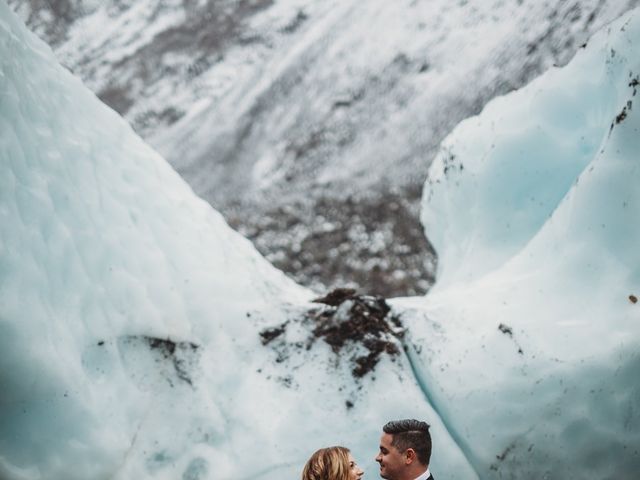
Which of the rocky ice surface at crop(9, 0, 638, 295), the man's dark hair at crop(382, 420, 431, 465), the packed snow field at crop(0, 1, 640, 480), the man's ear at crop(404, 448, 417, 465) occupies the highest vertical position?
the rocky ice surface at crop(9, 0, 638, 295)

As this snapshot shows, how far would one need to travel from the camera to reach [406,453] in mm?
1434

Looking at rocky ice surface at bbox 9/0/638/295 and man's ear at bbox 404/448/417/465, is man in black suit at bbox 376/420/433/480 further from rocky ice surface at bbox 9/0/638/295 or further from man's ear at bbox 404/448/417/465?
rocky ice surface at bbox 9/0/638/295

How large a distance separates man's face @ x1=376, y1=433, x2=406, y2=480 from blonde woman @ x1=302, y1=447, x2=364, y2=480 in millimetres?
82


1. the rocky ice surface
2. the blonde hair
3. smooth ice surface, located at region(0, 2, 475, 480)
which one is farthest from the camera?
the rocky ice surface

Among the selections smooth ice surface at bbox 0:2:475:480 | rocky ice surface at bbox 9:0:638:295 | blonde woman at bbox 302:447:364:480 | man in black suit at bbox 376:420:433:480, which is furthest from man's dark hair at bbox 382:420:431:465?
rocky ice surface at bbox 9:0:638:295

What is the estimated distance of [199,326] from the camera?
2.27 m

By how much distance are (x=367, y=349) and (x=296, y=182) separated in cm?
871

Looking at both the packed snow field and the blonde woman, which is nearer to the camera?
the blonde woman

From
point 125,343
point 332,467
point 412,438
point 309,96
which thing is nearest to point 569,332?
point 412,438

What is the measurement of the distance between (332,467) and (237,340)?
1031mm

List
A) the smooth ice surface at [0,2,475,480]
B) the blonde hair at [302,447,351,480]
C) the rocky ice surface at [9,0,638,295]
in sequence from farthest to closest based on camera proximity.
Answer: the rocky ice surface at [9,0,638,295]
the smooth ice surface at [0,2,475,480]
the blonde hair at [302,447,351,480]

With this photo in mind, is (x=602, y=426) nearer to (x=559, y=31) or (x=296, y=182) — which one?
(x=559, y=31)

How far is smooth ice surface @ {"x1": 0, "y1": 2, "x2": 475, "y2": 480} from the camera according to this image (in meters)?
1.86

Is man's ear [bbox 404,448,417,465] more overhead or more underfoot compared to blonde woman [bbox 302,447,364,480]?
more underfoot
